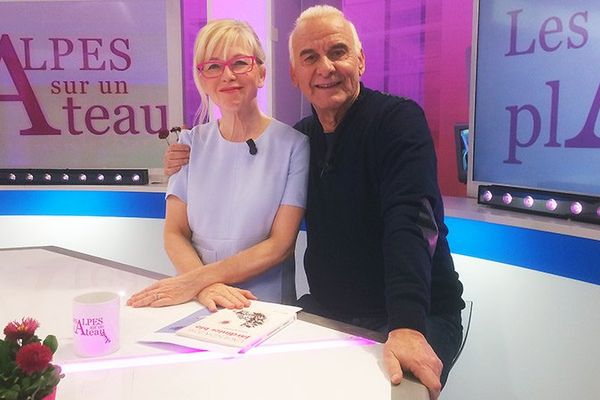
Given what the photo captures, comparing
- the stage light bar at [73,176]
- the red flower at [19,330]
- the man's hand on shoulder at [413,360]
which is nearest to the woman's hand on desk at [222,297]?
the man's hand on shoulder at [413,360]

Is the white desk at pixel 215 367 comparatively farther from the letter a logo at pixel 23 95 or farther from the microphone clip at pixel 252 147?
the letter a logo at pixel 23 95

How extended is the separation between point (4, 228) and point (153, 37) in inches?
57.9

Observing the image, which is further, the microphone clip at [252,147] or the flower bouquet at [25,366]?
the microphone clip at [252,147]

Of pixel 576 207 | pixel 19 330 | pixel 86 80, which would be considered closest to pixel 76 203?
pixel 86 80

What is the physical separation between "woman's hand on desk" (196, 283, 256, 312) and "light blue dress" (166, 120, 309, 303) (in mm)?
259

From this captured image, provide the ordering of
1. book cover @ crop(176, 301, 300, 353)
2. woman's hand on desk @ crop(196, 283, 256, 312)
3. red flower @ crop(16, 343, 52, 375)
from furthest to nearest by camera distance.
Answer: woman's hand on desk @ crop(196, 283, 256, 312), book cover @ crop(176, 301, 300, 353), red flower @ crop(16, 343, 52, 375)

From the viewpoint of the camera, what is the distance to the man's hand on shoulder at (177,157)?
6.20 feet

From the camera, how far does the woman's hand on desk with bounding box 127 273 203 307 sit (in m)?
1.46

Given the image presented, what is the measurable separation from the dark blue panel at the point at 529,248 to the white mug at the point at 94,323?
1381 millimetres

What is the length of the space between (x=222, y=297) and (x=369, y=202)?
488 millimetres

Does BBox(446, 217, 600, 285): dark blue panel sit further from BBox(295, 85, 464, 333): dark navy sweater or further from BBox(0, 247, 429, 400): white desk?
BBox(0, 247, 429, 400): white desk

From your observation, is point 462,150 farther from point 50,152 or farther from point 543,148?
point 50,152

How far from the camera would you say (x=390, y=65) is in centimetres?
321

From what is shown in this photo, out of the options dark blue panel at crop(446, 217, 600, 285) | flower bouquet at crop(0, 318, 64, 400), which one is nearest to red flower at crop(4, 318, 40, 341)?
flower bouquet at crop(0, 318, 64, 400)
